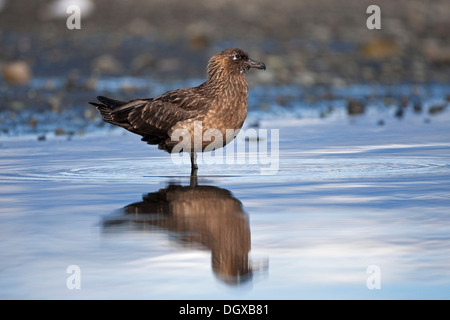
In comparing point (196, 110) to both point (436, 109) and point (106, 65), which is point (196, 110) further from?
point (106, 65)

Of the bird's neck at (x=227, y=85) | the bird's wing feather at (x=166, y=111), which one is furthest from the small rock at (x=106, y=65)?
the bird's neck at (x=227, y=85)

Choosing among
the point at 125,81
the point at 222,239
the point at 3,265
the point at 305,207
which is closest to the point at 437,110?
the point at 125,81

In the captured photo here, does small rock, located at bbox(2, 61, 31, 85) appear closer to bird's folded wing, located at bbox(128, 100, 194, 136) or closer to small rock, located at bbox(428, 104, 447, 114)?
small rock, located at bbox(428, 104, 447, 114)

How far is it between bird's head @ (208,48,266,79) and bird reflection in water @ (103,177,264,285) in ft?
5.43

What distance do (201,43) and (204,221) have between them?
573 inches

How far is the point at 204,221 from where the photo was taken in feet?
22.9

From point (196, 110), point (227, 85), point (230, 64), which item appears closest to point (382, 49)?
point (230, 64)

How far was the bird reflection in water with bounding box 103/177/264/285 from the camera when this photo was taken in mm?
5938

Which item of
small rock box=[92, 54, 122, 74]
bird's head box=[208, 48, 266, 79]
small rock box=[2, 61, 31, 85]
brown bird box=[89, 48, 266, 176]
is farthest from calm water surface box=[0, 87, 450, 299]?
small rock box=[92, 54, 122, 74]

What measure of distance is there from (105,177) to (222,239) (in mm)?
2808

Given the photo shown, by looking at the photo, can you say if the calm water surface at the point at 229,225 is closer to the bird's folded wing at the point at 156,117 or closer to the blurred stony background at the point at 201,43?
the bird's folded wing at the point at 156,117

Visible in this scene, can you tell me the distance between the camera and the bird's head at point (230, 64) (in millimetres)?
9805

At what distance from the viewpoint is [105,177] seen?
29.7 ft

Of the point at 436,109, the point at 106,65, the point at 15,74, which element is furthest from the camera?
the point at 106,65
